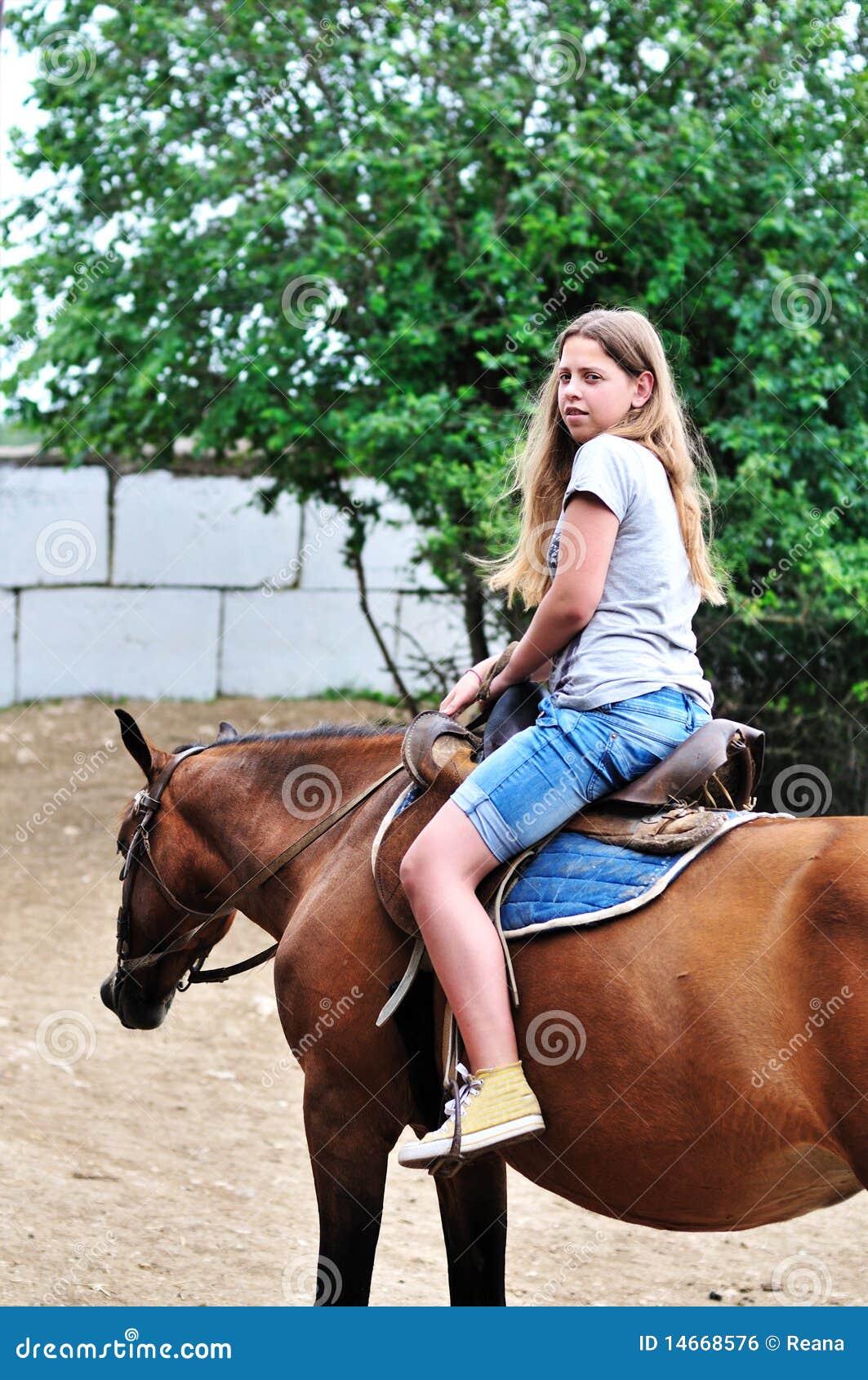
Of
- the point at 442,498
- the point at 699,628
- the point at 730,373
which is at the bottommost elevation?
the point at 699,628

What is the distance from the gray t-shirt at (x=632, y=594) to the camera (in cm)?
266

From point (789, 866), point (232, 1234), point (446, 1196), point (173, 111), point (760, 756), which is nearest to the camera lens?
point (789, 866)

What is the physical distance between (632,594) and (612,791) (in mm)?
440

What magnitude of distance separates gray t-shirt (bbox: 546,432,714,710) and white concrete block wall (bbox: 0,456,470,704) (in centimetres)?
847

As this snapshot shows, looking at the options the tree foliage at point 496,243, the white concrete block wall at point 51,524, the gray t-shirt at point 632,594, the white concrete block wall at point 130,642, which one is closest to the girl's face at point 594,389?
the gray t-shirt at point 632,594

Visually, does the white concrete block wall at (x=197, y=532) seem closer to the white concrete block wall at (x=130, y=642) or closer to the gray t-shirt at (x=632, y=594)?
the white concrete block wall at (x=130, y=642)

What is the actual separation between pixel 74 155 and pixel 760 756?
7.62 metres

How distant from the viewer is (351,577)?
38.0 ft

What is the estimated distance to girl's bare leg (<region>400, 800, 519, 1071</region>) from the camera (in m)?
Answer: 2.55

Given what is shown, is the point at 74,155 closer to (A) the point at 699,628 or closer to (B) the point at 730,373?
(B) the point at 730,373

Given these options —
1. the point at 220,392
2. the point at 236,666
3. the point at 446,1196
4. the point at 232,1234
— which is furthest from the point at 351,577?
the point at 446,1196

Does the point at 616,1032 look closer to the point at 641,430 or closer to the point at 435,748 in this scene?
the point at 435,748

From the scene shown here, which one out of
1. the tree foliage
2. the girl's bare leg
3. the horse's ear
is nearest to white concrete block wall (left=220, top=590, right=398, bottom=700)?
the tree foliage

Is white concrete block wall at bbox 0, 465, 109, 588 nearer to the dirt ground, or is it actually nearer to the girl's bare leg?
the dirt ground
